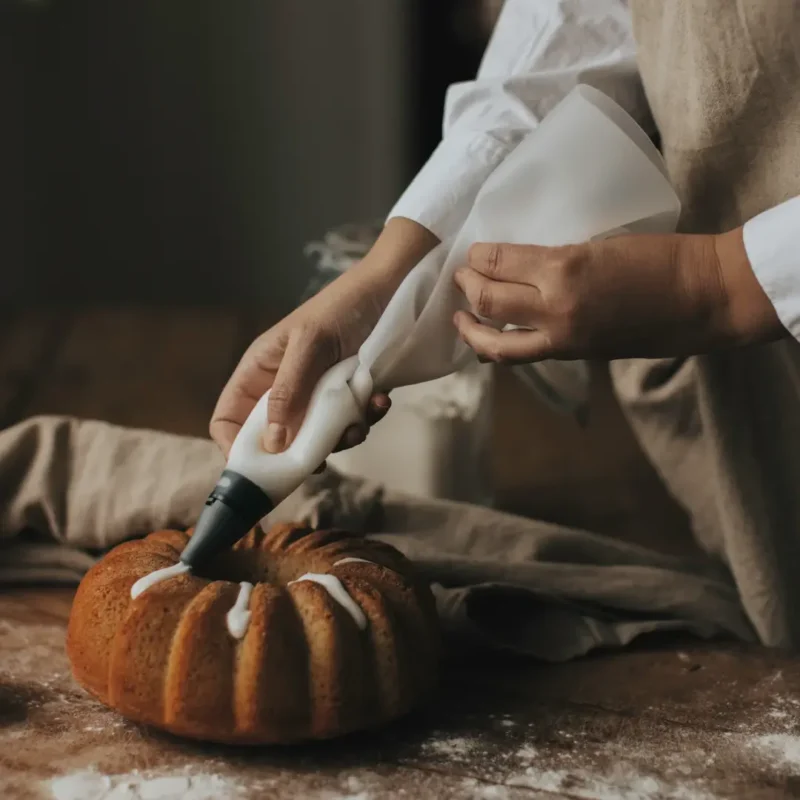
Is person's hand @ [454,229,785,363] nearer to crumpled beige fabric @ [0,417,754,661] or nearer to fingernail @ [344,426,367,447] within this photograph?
fingernail @ [344,426,367,447]

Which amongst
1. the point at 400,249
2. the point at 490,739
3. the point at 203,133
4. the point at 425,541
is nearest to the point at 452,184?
the point at 400,249

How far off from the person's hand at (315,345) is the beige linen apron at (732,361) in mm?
214

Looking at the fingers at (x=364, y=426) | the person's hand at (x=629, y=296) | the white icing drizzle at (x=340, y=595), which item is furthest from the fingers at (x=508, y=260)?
the white icing drizzle at (x=340, y=595)

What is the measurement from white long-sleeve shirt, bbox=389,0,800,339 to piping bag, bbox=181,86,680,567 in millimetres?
111

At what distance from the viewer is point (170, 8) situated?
2492 mm

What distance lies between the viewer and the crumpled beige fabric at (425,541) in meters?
0.76

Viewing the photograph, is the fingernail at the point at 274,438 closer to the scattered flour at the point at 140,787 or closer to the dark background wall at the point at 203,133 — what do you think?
the scattered flour at the point at 140,787

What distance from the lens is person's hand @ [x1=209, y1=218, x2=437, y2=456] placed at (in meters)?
0.65

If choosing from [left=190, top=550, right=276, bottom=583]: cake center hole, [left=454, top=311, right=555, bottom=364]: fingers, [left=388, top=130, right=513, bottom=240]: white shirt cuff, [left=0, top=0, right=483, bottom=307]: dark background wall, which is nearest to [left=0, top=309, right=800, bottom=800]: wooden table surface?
[left=190, top=550, right=276, bottom=583]: cake center hole

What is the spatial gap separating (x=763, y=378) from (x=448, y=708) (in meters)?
0.39

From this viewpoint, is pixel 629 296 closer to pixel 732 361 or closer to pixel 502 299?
pixel 502 299

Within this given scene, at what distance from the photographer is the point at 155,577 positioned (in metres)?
0.61

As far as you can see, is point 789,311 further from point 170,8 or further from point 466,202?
point 170,8

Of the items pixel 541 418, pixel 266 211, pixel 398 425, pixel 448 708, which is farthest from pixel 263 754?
pixel 266 211
